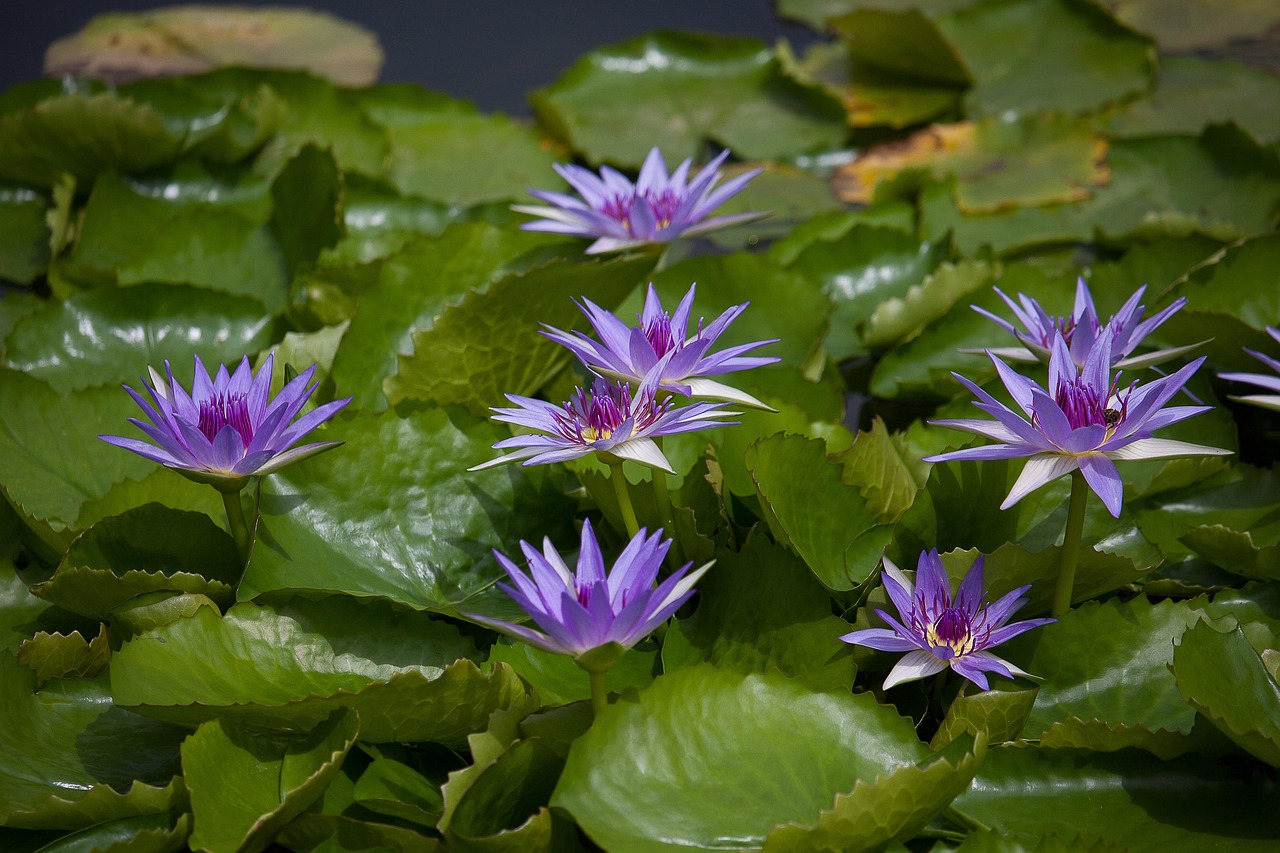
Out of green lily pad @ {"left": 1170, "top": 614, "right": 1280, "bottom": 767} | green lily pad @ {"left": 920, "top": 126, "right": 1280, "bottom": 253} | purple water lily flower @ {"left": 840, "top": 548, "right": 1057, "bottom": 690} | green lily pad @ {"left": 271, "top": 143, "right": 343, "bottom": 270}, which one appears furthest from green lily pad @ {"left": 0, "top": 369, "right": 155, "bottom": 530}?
green lily pad @ {"left": 920, "top": 126, "right": 1280, "bottom": 253}

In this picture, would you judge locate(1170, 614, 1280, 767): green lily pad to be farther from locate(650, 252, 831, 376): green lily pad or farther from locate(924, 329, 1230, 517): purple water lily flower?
locate(650, 252, 831, 376): green lily pad

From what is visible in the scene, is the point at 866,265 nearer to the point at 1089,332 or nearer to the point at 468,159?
the point at 1089,332

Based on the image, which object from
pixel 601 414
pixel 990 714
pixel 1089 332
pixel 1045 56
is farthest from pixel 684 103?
pixel 990 714

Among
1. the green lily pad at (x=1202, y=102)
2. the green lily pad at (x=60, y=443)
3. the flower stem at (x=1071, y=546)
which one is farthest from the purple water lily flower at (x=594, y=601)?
the green lily pad at (x=1202, y=102)

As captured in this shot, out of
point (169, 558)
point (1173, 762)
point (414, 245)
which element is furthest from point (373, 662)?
point (1173, 762)

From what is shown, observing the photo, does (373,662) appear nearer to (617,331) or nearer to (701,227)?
(617,331)

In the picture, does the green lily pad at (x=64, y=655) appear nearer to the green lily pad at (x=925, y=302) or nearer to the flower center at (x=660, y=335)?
the flower center at (x=660, y=335)
